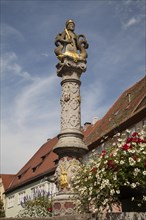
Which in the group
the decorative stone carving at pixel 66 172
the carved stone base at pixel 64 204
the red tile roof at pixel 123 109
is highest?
the red tile roof at pixel 123 109

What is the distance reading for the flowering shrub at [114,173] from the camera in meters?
7.09

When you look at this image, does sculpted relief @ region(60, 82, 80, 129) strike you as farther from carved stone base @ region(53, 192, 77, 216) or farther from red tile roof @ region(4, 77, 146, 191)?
red tile roof @ region(4, 77, 146, 191)

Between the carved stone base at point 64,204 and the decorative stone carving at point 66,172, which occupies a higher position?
the decorative stone carving at point 66,172

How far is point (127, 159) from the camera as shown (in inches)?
287

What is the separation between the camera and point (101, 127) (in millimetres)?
29594

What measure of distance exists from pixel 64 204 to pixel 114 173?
3.77 metres

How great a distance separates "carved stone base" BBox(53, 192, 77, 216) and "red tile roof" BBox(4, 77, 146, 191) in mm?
11530

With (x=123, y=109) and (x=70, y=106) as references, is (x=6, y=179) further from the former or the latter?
(x=70, y=106)

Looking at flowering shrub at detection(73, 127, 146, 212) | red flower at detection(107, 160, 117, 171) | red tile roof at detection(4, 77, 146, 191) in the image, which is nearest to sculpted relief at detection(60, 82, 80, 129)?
flowering shrub at detection(73, 127, 146, 212)

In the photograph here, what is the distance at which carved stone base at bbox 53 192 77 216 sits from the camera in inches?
409

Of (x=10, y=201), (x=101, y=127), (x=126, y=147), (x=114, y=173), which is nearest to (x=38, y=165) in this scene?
(x=10, y=201)

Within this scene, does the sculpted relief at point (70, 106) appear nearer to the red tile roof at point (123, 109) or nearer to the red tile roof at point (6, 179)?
the red tile roof at point (123, 109)

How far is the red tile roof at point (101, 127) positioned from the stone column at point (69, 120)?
364 inches

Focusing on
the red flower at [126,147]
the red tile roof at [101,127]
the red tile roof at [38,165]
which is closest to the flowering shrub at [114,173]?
the red flower at [126,147]
